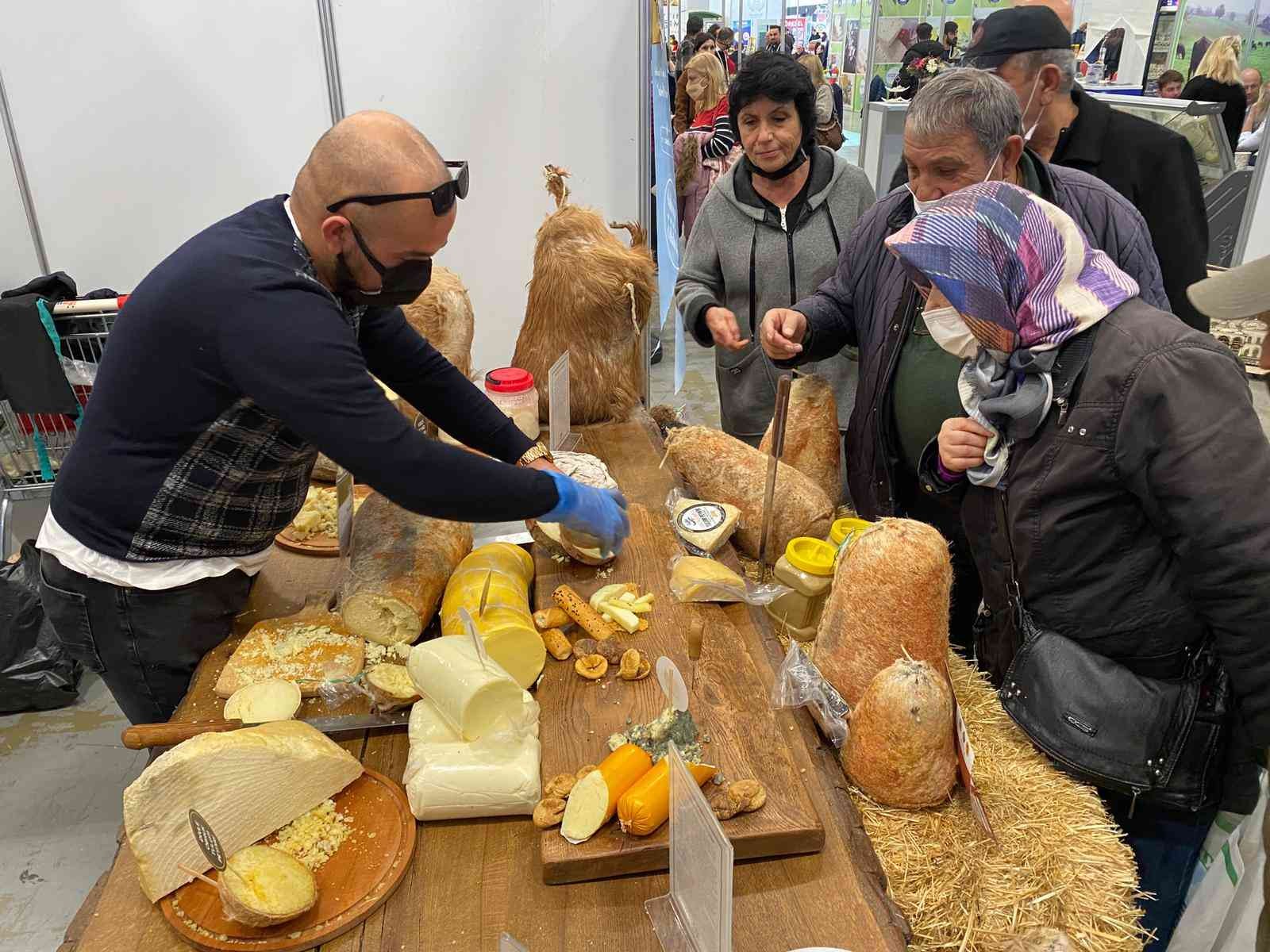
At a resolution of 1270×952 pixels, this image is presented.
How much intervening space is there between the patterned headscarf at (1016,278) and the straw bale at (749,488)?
72 cm

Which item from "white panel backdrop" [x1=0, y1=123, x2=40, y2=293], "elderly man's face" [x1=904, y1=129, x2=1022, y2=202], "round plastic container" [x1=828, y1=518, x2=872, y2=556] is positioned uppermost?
"elderly man's face" [x1=904, y1=129, x2=1022, y2=202]

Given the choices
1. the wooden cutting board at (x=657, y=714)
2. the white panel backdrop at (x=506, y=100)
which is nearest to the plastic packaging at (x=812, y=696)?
the wooden cutting board at (x=657, y=714)

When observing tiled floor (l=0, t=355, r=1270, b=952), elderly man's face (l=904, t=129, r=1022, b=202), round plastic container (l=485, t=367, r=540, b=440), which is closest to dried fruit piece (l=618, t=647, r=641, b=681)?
round plastic container (l=485, t=367, r=540, b=440)

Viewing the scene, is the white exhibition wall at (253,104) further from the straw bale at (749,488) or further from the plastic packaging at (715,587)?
the plastic packaging at (715,587)

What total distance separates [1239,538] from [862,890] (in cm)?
87

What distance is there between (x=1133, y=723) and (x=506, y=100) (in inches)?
147

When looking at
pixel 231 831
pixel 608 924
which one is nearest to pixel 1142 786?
pixel 608 924

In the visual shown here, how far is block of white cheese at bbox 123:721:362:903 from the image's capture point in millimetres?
1292

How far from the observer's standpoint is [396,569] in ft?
6.22

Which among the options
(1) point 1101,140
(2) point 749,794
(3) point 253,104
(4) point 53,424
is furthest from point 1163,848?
(3) point 253,104

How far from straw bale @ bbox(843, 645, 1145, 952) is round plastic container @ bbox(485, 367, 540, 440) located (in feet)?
5.26

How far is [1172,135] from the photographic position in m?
2.66

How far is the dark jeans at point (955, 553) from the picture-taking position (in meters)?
2.31

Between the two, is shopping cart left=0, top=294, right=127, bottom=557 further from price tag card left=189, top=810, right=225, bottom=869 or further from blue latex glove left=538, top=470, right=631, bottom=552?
price tag card left=189, top=810, right=225, bottom=869
